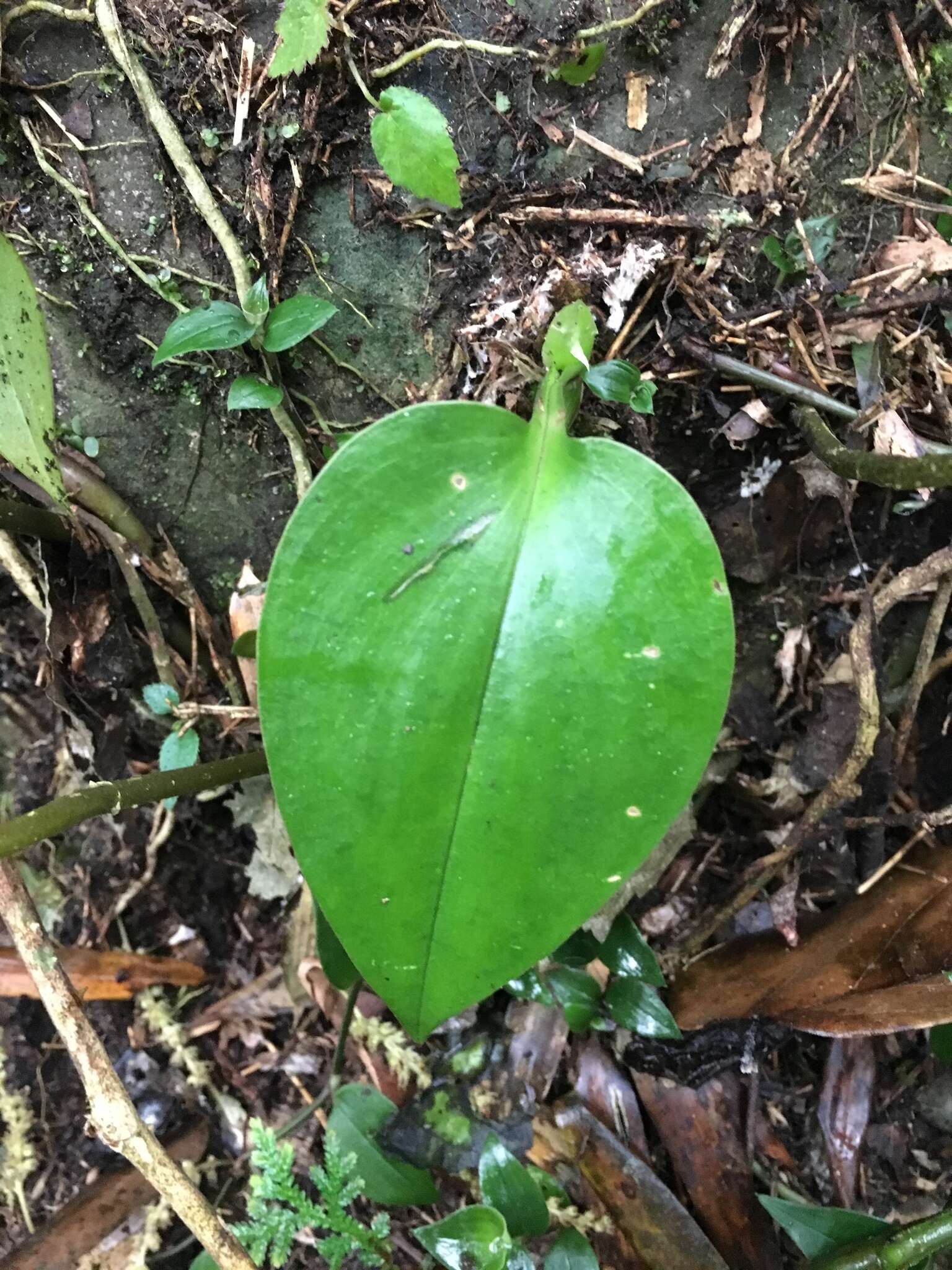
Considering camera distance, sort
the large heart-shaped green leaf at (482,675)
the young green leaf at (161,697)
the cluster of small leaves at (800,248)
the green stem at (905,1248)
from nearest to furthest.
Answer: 1. the large heart-shaped green leaf at (482,675)
2. the green stem at (905,1248)
3. the cluster of small leaves at (800,248)
4. the young green leaf at (161,697)

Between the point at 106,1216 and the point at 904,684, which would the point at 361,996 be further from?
the point at 904,684

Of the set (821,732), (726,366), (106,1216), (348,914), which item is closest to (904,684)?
(821,732)

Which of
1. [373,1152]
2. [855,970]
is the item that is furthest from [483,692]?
[373,1152]

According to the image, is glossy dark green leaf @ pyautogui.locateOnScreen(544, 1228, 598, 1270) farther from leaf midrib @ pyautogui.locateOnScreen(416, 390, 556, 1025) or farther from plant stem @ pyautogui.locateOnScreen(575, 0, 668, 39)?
plant stem @ pyautogui.locateOnScreen(575, 0, 668, 39)

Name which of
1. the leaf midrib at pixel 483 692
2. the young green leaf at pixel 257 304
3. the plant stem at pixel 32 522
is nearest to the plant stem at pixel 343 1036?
the leaf midrib at pixel 483 692

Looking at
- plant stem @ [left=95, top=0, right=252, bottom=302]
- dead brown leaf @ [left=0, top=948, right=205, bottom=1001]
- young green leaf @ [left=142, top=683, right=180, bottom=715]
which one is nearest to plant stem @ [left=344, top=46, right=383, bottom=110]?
plant stem @ [left=95, top=0, right=252, bottom=302]

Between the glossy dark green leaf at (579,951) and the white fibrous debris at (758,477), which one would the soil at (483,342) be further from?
the glossy dark green leaf at (579,951)
